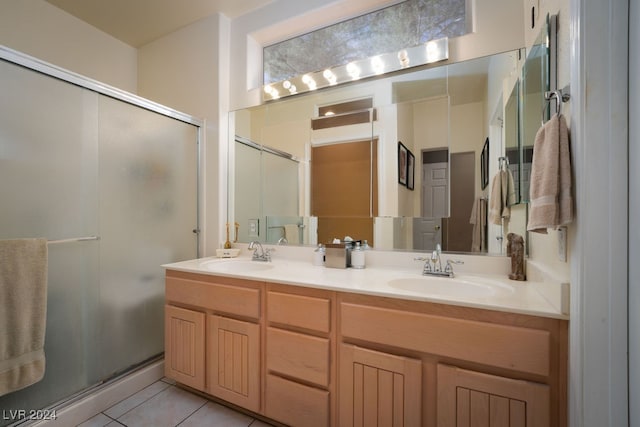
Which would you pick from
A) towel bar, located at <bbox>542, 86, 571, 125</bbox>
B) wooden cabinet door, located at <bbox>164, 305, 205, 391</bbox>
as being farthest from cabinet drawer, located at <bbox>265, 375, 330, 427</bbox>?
towel bar, located at <bbox>542, 86, 571, 125</bbox>

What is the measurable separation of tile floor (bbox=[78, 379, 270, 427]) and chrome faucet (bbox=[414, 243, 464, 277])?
1.21 meters

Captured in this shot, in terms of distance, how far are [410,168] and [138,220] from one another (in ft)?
5.93

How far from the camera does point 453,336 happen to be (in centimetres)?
100

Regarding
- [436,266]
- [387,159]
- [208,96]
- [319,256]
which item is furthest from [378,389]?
[208,96]

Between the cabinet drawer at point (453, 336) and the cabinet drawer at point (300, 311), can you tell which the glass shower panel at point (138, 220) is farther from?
the cabinet drawer at point (453, 336)

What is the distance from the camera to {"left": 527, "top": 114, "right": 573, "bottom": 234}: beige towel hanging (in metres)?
0.81

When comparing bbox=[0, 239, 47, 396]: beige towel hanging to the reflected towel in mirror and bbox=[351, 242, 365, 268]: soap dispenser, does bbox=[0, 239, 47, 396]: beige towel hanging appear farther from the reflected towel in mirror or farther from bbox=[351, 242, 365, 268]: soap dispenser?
the reflected towel in mirror

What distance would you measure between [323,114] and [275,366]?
62.4 inches

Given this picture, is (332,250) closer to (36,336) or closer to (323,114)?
(323,114)

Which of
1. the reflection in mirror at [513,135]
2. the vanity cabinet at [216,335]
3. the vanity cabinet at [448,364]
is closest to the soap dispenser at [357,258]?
the vanity cabinet at [448,364]

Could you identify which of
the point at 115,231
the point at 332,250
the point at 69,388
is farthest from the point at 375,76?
the point at 69,388

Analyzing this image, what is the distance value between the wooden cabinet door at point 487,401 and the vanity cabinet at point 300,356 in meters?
0.47

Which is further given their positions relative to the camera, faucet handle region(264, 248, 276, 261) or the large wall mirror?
faucet handle region(264, 248, 276, 261)

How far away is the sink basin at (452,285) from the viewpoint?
4.13 feet
